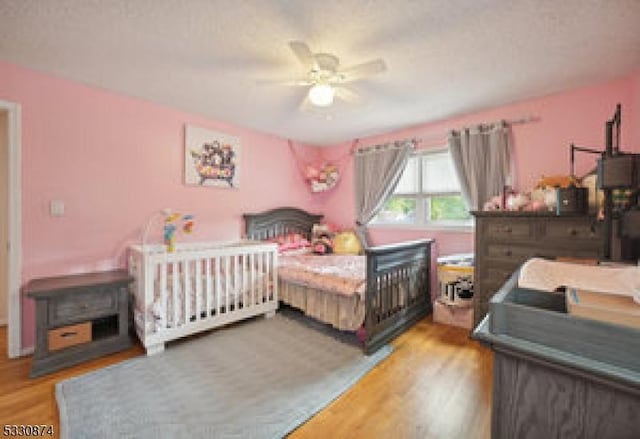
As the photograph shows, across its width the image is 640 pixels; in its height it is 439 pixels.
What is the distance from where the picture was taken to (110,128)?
245cm

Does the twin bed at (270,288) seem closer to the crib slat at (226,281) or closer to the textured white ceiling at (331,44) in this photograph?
the crib slat at (226,281)

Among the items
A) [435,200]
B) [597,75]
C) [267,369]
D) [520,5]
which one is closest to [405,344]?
[267,369]

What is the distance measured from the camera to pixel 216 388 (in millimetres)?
1700

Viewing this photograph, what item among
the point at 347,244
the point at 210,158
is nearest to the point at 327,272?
the point at 347,244

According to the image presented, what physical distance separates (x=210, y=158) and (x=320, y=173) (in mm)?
1588

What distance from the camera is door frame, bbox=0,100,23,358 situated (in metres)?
2.03

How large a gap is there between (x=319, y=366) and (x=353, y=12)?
2.26 meters

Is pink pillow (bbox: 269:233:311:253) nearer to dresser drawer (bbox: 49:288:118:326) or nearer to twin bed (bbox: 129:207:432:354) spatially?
twin bed (bbox: 129:207:432:354)

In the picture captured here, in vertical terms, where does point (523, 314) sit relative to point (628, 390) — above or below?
above

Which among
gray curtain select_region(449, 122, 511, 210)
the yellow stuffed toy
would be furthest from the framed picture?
gray curtain select_region(449, 122, 511, 210)

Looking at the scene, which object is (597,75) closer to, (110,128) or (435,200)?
(435,200)

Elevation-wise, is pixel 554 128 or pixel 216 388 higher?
pixel 554 128

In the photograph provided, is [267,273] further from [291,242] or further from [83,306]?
[83,306]

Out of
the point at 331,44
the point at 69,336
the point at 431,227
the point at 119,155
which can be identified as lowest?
the point at 69,336
